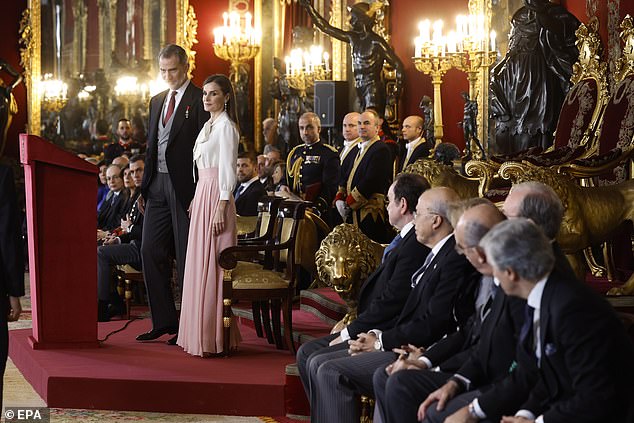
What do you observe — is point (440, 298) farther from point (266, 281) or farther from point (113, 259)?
point (113, 259)

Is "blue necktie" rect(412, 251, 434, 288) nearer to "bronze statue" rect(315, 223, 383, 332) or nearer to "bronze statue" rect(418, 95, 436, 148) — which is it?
"bronze statue" rect(315, 223, 383, 332)

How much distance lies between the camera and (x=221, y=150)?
5.98 m

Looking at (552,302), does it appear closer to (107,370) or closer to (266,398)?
(266,398)

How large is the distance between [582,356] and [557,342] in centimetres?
9

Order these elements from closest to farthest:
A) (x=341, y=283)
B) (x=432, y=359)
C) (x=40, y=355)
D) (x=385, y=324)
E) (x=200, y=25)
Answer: (x=432, y=359) < (x=385, y=324) < (x=341, y=283) < (x=40, y=355) < (x=200, y=25)

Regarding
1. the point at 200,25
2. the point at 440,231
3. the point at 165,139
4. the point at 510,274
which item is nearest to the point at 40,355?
the point at 165,139

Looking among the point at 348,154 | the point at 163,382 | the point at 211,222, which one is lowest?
the point at 163,382

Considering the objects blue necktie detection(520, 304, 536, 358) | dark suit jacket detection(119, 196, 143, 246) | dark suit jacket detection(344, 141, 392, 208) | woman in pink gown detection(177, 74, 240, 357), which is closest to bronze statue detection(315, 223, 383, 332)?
woman in pink gown detection(177, 74, 240, 357)

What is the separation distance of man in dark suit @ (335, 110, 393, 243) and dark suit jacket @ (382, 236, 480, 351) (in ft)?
12.9

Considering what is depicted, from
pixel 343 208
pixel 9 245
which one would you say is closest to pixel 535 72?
pixel 343 208

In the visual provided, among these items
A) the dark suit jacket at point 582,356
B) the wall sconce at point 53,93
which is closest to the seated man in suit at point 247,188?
the dark suit jacket at point 582,356

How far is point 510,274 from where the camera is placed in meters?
2.99

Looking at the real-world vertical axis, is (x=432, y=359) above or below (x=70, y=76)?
below

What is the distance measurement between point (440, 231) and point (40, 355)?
2805 millimetres
